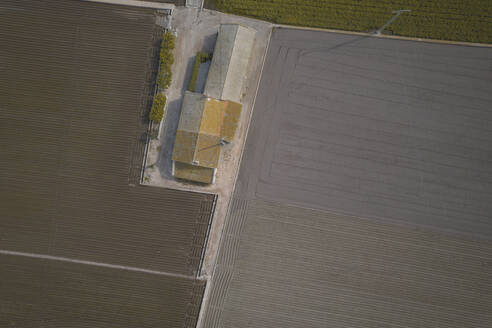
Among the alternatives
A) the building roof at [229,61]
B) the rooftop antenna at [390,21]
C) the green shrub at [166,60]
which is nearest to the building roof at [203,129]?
the building roof at [229,61]

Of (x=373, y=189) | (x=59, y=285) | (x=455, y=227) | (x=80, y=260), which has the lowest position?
(x=59, y=285)

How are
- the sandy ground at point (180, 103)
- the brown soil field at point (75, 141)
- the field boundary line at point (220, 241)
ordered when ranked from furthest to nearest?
1. the brown soil field at point (75, 141)
2. the sandy ground at point (180, 103)
3. the field boundary line at point (220, 241)

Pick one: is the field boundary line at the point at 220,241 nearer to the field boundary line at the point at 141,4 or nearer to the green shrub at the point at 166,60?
the green shrub at the point at 166,60

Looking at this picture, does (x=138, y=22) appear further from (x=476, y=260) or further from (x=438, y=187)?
(x=476, y=260)

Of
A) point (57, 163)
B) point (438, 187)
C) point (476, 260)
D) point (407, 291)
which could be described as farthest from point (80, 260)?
point (476, 260)

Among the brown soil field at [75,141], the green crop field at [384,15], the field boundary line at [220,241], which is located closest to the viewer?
the green crop field at [384,15]

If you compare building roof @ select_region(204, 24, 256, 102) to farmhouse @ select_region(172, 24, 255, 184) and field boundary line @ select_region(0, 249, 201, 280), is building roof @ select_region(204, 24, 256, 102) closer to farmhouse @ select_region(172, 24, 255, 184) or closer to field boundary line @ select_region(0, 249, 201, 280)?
farmhouse @ select_region(172, 24, 255, 184)

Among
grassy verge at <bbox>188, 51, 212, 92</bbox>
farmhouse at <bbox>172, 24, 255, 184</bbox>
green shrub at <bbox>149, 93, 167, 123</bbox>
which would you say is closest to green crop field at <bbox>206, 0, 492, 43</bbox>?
farmhouse at <bbox>172, 24, 255, 184</bbox>
